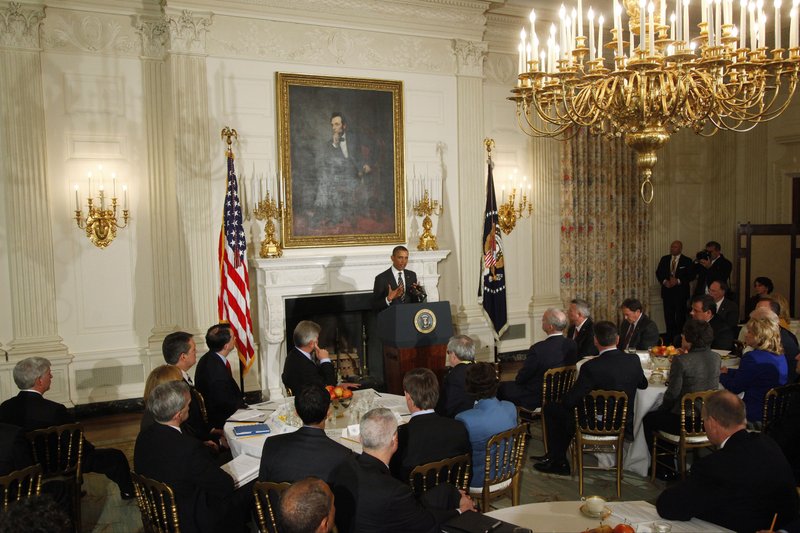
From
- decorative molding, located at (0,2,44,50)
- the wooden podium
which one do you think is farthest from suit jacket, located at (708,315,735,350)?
decorative molding, located at (0,2,44,50)

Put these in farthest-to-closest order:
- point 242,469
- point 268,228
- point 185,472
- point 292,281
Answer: point 292,281
point 268,228
point 242,469
point 185,472

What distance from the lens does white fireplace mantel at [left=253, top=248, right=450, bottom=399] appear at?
8156 millimetres

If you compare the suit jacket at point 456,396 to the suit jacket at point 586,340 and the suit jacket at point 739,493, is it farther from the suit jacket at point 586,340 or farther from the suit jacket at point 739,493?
the suit jacket at point 586,340

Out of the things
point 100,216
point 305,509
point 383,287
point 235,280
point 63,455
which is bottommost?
point 63,455

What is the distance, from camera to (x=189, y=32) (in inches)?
303

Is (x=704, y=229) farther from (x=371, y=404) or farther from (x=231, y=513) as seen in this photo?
(x=231, y=513)

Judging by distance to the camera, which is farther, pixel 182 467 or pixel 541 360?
pixel 541 360

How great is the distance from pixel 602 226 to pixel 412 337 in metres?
4.92

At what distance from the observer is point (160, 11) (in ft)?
25.6

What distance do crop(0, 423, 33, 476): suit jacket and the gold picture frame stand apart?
4548mm

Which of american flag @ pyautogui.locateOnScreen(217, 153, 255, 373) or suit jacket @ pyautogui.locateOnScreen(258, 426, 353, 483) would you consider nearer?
suit jacket @ pyautogui.locateOnScreen(258, 426, 353, 483)

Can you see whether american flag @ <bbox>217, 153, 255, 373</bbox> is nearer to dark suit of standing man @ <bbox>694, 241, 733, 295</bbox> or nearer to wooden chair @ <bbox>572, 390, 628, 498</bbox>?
wooden chair @ <bbox>572, 390, 628, 498</bbox>

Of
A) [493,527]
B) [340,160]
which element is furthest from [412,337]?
[493,527]

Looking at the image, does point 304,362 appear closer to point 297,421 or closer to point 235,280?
point 297,421
